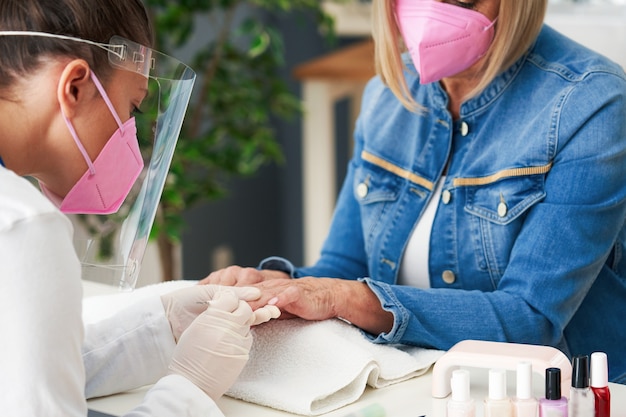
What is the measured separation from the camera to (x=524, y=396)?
3.19 feet

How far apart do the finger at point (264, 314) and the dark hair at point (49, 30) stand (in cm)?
36

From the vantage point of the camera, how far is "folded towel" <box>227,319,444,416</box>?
1.13 m

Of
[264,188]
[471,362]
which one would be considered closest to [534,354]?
[471,362]

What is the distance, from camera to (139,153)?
3.85 ft

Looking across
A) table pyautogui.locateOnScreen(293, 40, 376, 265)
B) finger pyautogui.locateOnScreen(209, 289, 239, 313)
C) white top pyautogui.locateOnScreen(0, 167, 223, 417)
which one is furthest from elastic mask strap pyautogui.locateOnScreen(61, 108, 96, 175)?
table pyautogui.locateOnScreen(293, 40, 376, 265)

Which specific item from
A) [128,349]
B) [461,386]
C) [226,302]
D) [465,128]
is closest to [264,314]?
[226,302]

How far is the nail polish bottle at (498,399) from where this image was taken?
38.3 inches

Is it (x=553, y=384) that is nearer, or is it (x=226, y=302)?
(x=553, y=384)

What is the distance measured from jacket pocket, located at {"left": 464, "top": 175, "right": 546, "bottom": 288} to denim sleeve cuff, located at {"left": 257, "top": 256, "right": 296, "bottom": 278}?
0.98 feet

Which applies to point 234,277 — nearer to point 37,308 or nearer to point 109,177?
point 109,177

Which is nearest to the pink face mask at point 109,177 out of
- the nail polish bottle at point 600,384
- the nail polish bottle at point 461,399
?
the nail polish bottle at point 461,399

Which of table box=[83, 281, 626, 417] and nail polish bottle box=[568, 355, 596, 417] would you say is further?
table box=[83, 281, 626, 417]

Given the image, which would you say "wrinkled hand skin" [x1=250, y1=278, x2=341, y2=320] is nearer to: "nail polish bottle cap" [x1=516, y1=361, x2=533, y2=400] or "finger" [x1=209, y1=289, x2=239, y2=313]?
"finger" [x1=209, y1=289, x2=239, y2=313]

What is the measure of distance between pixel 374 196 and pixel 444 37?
0.30 m
